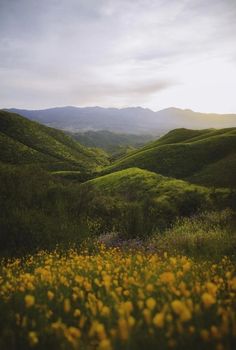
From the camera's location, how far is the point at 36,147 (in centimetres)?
9431

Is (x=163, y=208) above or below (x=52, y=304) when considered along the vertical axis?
below

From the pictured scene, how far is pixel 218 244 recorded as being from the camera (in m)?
8.77

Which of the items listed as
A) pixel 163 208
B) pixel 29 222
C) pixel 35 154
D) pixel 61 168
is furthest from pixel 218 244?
pixel 35 154

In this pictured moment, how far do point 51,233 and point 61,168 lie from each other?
5950 centimetres

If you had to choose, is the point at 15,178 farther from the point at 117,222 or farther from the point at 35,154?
the point at 35,154

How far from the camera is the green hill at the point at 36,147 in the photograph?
251ft

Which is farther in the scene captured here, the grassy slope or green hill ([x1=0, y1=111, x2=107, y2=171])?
green hill ([x1=0, y1=111, x2=107, y2=171])

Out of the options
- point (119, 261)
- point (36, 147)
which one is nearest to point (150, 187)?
point (119, 261)

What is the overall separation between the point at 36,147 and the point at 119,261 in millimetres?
91702

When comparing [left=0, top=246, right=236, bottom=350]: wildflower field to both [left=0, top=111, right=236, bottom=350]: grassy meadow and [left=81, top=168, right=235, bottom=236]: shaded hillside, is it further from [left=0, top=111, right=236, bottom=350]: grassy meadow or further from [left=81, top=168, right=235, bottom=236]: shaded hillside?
[left=81, top=168, right=235, bottom=236]: shaded hillside

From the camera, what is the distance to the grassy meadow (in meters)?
3.11

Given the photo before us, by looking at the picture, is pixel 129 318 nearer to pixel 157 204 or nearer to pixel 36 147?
pixel 157 204

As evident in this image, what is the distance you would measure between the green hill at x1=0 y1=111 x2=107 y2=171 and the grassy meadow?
43655mm

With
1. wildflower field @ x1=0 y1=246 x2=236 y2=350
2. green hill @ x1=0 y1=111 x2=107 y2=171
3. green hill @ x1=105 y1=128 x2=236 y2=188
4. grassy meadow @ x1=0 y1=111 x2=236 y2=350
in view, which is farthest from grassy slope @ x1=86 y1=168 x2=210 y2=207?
green hill @ x1=0 y1=111 x2=107 y2=171
